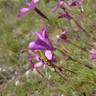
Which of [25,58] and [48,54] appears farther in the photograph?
[25,58]

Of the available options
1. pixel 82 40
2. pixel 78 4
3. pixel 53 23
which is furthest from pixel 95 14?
pixel 78 4

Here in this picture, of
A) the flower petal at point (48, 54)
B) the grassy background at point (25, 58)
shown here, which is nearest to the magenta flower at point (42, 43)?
the flower petal at point (48, 54)

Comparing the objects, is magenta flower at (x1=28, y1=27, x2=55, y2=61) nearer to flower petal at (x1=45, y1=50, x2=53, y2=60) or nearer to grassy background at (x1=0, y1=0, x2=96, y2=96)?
flower petal at (x1=45, y1=50, x2=53, y2=60)

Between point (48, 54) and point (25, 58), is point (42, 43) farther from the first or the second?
point (25, 58)

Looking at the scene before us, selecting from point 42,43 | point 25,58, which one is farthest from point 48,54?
point 25,58

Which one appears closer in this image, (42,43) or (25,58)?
(42,43)

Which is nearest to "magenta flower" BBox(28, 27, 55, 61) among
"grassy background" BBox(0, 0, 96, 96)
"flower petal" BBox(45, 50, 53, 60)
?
"flower petal" BBox(45, 50, 53, 60)

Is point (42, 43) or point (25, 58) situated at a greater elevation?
point (42, 43)

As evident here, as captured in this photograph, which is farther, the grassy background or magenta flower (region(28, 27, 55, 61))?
the grassy background
